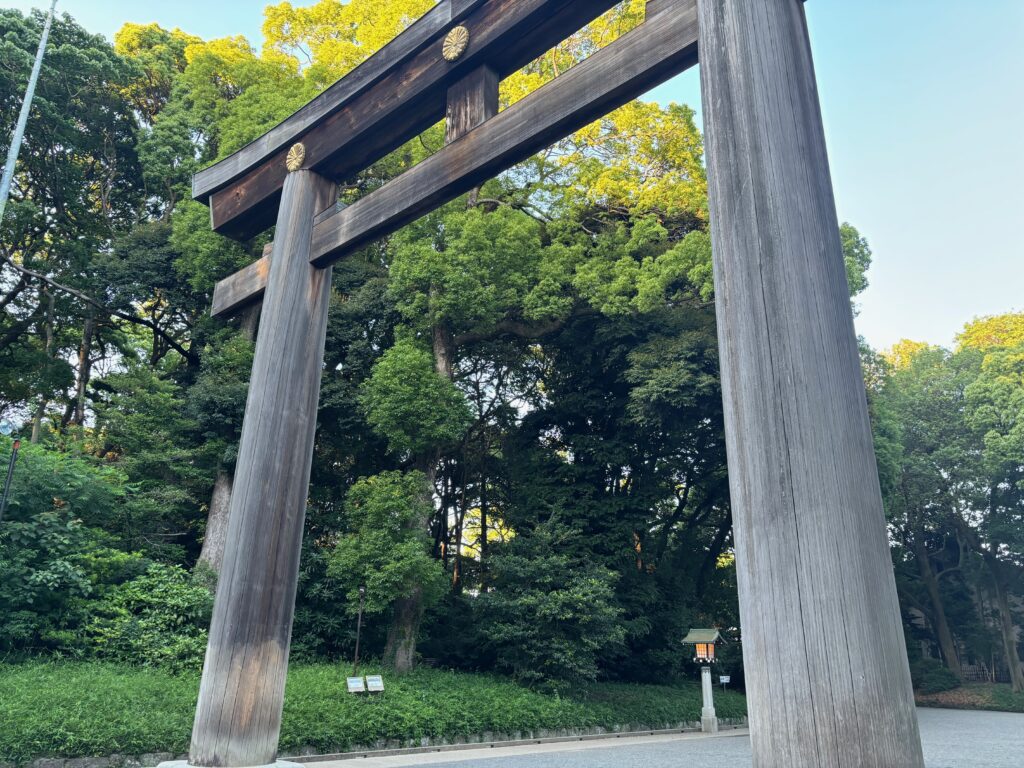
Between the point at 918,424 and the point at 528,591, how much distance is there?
20040mm

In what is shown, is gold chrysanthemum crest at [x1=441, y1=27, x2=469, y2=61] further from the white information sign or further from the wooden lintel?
the white information sign

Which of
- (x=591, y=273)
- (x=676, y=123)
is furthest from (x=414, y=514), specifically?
(x=676, y=123)

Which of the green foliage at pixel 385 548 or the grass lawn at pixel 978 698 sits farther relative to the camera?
the grass lawn at pixel 978 698

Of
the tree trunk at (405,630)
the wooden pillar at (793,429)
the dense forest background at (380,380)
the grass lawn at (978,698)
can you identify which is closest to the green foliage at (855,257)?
the dense forest background at (380,380)

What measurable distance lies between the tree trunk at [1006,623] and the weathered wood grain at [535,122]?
30026 mm

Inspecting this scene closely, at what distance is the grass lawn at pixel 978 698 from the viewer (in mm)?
23656

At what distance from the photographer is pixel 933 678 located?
26.2 m

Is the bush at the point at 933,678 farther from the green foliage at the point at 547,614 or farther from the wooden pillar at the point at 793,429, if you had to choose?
the wooden pillar at the point at 793,429

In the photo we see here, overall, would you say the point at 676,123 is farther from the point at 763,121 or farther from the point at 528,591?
the point at 763,121

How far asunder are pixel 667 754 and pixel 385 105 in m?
10.4

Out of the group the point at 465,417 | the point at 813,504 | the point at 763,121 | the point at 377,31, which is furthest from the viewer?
the point at 377,31

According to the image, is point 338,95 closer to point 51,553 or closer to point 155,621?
point 51,553

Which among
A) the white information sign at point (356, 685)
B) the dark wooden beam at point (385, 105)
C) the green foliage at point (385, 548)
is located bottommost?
the white information sign at point (356, 685)

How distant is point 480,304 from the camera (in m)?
14.9
